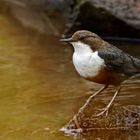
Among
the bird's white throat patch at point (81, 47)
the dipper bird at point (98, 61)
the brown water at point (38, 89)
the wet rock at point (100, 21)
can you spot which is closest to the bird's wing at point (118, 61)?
the dipper bird at point (98, 61)

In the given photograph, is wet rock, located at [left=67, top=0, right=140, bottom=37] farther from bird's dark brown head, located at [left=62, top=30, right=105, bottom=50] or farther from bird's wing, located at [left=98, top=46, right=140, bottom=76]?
bird's dark brown head, located at [left=62, top=30, right=105, bottom=50]

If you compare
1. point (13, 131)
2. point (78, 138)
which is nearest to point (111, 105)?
point (78, 138)

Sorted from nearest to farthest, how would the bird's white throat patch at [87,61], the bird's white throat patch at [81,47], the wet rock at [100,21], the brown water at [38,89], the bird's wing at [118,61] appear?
the bird's white throat patch at [87,61] → the bird's white throat patch at [81,47] → the bird's wing at [118,61] → the brown water at [38,89] → the wet rock at [100,21]

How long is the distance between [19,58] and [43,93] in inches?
72.7

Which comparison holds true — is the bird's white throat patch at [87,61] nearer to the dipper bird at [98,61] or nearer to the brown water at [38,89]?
the dipper bird at [98,61]

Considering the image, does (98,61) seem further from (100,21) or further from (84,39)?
(100,21)

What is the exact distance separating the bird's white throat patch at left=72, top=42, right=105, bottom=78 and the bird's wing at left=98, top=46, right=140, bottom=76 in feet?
0.26

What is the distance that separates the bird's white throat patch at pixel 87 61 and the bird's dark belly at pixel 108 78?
6 cm

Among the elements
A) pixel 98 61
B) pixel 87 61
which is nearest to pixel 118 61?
pixel 98 61

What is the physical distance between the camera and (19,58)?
880 cm

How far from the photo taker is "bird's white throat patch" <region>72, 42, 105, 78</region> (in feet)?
17.8

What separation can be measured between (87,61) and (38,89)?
1.92m

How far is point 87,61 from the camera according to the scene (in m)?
5.42

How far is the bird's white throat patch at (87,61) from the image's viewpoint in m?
5.42
